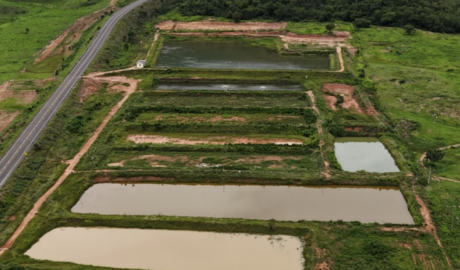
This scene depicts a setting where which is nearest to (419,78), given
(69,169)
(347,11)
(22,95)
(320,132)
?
(320,132)

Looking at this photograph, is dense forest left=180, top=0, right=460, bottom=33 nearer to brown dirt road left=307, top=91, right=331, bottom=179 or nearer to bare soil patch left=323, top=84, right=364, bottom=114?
bare soil patch left=323, top=84, right=364, bottom=114

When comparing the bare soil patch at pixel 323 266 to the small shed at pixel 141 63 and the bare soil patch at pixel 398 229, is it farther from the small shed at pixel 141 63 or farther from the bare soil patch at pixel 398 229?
the small shed at pixel 141 63

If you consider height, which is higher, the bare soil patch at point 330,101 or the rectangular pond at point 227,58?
the rectangular pond at point 227,58

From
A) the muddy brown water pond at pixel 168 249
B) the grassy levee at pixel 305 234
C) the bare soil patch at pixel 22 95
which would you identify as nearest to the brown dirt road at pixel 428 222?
the grassy levee at pixel 305 234

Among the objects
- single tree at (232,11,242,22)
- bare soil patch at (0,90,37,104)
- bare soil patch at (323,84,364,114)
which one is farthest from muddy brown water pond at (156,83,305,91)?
single tree at (232,11,242,22)

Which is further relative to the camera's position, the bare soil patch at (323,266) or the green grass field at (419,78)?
the green grass field at (419,78)

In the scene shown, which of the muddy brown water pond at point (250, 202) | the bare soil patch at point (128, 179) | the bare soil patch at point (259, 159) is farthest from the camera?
the bare soil patch at point (259, 159)

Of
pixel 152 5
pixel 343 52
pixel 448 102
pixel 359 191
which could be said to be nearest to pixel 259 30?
pixel 343 52
